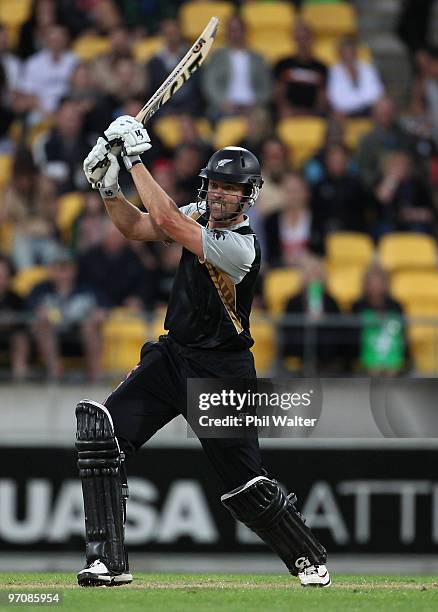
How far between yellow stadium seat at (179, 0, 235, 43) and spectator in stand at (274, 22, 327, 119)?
0.99 metres

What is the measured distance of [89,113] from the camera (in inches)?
558

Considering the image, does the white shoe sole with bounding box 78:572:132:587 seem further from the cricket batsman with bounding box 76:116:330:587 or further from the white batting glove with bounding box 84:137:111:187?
the white batting glove with bounding box 84:137:111:187

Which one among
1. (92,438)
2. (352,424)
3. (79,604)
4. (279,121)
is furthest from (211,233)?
(279,121)

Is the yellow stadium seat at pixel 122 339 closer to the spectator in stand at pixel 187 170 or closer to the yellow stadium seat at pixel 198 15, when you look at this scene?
the spectator in stand at pixel 187 170

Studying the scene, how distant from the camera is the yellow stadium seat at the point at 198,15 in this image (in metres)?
15.8

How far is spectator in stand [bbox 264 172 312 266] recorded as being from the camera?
13273mm

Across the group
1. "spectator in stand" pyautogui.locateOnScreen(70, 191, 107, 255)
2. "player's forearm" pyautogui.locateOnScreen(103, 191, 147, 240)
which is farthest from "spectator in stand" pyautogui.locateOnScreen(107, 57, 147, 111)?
"player's forearm" pyautogui.locateOnScreen(103, 191, 147, 240)

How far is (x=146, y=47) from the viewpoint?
612 inches

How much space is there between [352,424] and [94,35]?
746 cm

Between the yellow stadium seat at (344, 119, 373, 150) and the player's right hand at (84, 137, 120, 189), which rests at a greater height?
the yellow stadium seat at (344, 119, 373, 150)

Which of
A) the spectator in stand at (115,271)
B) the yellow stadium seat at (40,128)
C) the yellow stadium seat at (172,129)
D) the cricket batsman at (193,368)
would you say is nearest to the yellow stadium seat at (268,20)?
the yellow stadium seat at (172,129)

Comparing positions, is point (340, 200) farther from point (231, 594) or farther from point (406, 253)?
point (231, 594)

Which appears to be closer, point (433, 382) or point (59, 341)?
point (433, 382)

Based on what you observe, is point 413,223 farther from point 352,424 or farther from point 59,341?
point 352,424
